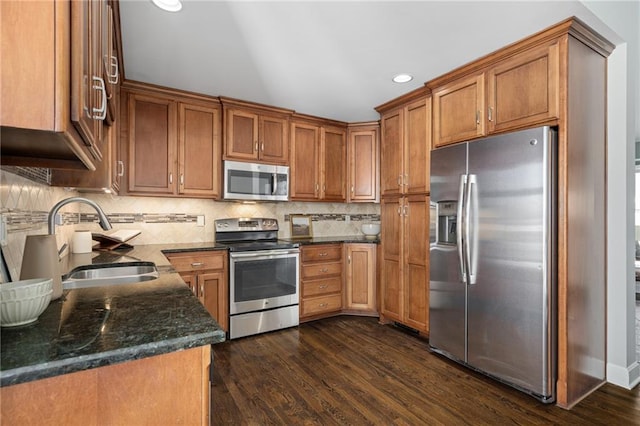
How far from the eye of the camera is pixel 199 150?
3.21 m

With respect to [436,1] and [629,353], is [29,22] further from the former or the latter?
[629,353]

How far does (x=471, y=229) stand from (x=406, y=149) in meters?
1.16

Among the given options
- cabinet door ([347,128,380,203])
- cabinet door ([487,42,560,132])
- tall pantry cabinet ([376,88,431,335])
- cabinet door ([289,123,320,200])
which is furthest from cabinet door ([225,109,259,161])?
cabinet door ([487,42,560,132])

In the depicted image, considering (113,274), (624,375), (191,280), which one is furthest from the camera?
(191,280)

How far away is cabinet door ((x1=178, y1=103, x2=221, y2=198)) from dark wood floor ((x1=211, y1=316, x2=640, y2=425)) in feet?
4.97

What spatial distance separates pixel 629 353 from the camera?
2.32 metres

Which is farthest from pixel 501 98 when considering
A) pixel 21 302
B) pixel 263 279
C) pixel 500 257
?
pixel 21 302

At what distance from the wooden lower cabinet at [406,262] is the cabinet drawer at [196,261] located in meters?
1.69

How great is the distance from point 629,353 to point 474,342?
3.46 feet

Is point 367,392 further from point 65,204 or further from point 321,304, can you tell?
point 65,204

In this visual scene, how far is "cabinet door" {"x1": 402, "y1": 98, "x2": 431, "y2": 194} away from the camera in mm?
3006

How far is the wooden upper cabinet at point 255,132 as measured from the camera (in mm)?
3309

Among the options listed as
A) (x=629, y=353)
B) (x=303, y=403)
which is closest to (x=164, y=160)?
(x=303, y=403)

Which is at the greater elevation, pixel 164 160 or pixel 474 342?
pixel 164 160
